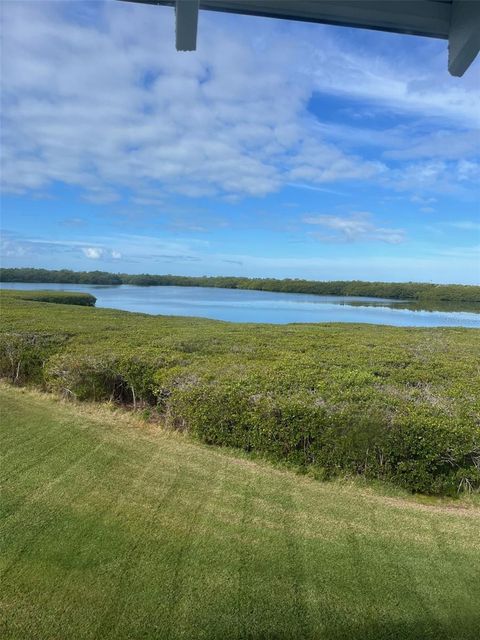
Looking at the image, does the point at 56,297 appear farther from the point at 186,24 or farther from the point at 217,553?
the point at 186,24

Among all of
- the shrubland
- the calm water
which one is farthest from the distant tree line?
the shrubland

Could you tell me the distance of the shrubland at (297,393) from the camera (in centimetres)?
326

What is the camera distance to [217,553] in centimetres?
249

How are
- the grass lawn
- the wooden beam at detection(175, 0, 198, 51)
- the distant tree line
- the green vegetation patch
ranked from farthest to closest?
the distant tree line → the green vegetation patch → the grass lawn → the wooden beam at detection(175, 0, 198, 51)

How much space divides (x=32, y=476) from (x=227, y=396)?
1.59m

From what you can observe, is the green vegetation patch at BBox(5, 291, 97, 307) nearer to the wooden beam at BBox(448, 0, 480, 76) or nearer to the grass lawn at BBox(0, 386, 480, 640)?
the grass lawn at BBox(0, 386, 480, 640)

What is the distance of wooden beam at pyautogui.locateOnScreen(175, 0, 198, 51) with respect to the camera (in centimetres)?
123

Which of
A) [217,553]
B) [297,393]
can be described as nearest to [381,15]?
[217,553]

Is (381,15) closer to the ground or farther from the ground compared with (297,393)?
farther from the ground

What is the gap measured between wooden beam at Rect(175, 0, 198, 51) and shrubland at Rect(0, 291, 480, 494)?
2.73 meters

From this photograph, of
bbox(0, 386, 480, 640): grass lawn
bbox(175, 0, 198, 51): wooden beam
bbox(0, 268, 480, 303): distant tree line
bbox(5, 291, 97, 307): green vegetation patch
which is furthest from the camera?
bbox(0, 268, 480, 303): distant tree line

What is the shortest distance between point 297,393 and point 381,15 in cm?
292

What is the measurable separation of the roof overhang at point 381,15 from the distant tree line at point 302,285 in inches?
1329

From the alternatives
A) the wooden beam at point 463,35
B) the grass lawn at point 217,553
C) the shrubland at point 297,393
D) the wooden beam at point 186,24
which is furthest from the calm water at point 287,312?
the wooden beam at point 186,24
